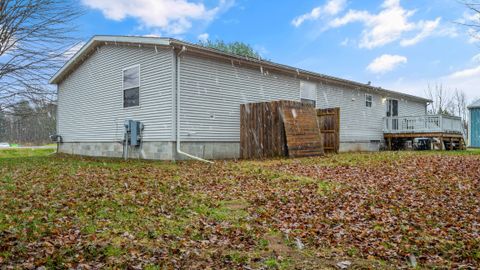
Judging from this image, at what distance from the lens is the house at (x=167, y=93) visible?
465 inches

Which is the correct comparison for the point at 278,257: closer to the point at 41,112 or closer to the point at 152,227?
the point at 152,227

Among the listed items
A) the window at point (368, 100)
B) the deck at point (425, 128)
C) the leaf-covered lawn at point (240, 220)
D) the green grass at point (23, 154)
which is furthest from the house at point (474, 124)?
the green grass at point (23, 154)

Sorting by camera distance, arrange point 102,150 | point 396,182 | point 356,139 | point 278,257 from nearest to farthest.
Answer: point 278,257 < point 396,182 < point 102,150 < point 356,139

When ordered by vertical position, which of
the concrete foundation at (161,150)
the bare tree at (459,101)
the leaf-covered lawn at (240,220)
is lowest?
the leaf-covered lawn at (240,220)

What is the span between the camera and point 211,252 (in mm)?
3703

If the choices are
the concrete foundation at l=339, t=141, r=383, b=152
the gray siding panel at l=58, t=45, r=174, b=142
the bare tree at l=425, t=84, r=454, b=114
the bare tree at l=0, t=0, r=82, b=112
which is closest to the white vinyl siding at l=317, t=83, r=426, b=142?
the concrete foundation at l=339, t=141, r=383, b=152

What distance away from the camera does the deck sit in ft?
61.1

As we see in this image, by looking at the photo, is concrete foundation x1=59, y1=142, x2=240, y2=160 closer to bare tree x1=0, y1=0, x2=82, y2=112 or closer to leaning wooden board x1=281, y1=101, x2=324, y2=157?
leaning wooden board x1=281, y1=101, x2=324, y2=157

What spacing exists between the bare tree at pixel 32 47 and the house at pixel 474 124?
27.1 m

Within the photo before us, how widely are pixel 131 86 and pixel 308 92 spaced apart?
8.15 m

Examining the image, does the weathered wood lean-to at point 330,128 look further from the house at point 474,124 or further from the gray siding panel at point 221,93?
the house at point 474,124

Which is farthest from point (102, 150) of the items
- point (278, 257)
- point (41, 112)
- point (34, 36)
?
point (278, 257)

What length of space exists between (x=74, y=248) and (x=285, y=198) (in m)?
3.55

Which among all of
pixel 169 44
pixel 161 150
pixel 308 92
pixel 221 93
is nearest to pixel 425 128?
pixel 308 92
